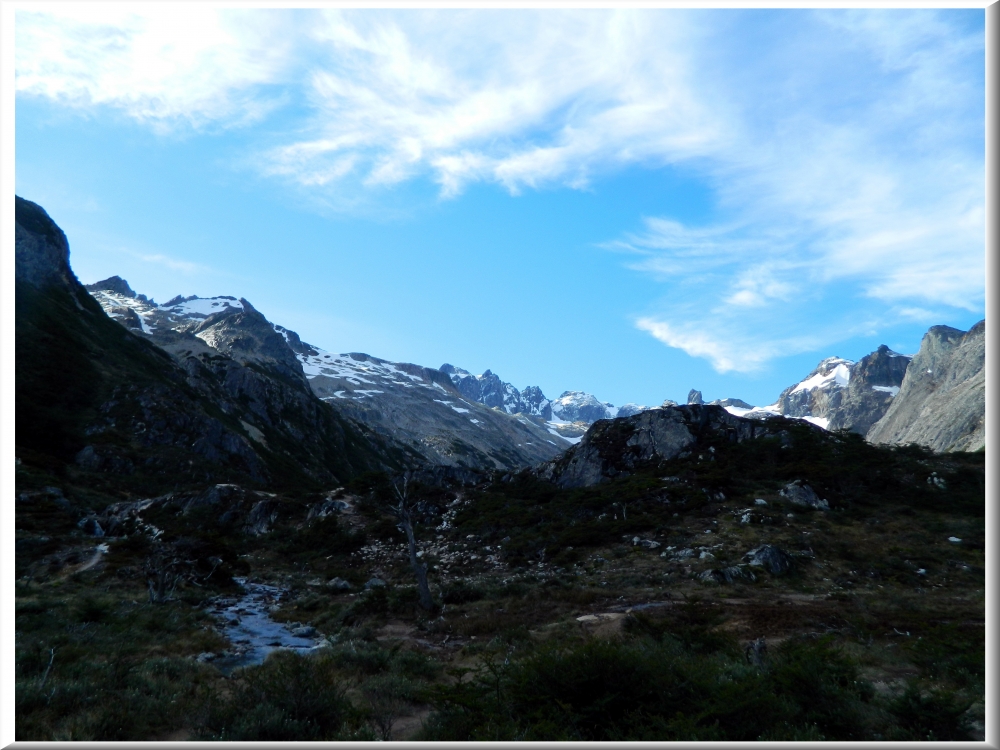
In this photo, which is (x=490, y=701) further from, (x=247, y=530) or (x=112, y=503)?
(x=112, y=503)

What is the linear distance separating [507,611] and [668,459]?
3106 cm

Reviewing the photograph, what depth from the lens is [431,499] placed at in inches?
1829

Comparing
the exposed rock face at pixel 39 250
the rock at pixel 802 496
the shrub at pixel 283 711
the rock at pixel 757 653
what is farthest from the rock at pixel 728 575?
the exposed rock face at pixel 39 250

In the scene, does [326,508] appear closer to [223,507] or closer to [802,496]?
[223,507]

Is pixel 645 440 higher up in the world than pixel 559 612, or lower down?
higher up

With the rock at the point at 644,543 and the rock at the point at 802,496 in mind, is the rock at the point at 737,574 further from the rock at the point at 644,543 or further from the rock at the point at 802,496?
the rock at the point at 802,496

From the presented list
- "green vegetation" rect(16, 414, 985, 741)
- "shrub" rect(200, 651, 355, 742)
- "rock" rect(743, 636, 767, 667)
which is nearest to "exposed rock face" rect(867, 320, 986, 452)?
"green vegetation" rect(16, 414, 985, 741)

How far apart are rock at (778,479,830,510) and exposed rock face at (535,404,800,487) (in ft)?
37.4

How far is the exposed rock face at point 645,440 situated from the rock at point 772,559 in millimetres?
22220

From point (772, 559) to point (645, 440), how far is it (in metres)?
25.9

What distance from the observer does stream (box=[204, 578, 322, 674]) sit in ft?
44.6

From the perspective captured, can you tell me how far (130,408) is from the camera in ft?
213

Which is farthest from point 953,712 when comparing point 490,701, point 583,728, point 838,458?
point 838,458

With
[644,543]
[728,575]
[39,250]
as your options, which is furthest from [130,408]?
[728,575]
